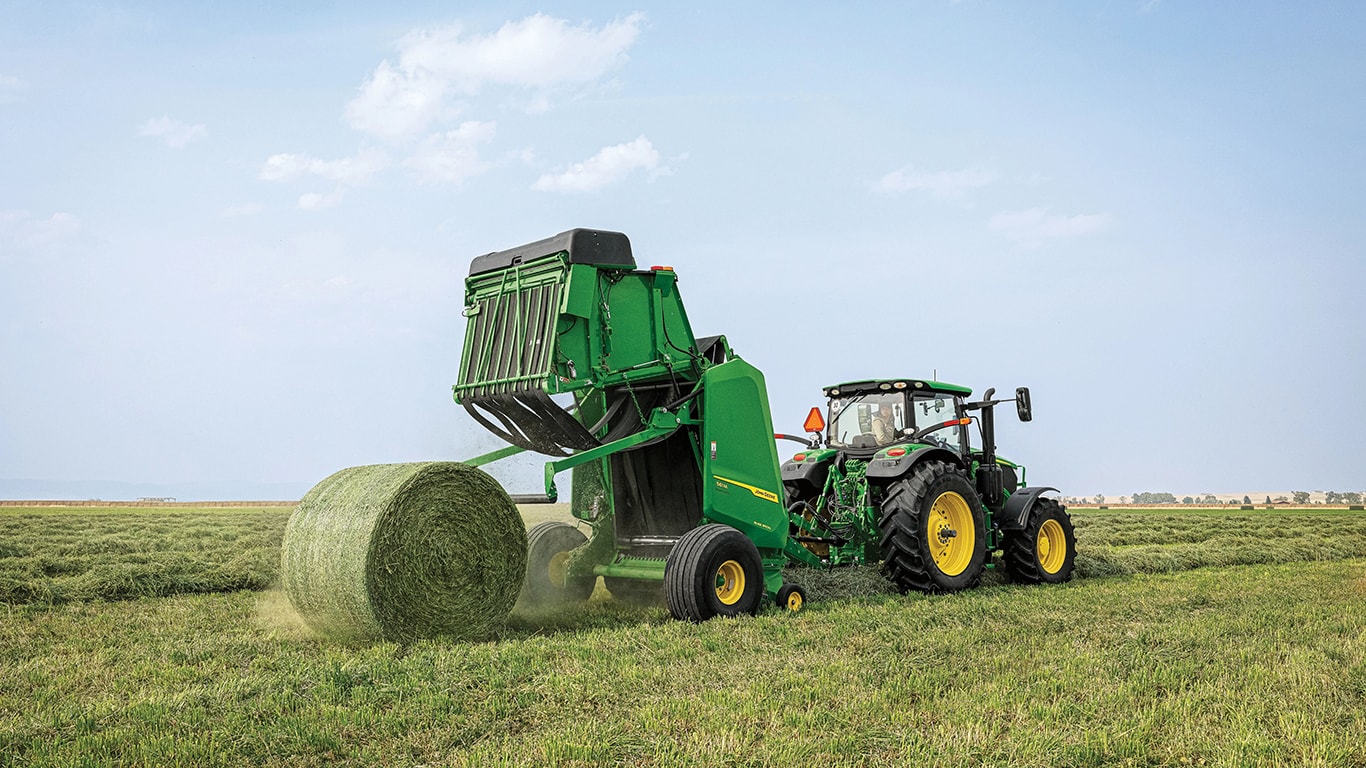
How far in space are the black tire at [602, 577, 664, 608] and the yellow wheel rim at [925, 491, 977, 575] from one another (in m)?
2.77

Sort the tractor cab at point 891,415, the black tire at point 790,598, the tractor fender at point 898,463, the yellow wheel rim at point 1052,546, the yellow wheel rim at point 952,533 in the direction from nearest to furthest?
the black tire at point 790,598 < the tractor fender at point 898,463 < the yellow wheel rim at point 952,533 < the tractor cab at point 891,415 < the yellow wheel rim at point 1052,546

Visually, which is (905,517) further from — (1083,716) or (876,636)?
(1083,716)

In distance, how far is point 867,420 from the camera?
10.8 meters

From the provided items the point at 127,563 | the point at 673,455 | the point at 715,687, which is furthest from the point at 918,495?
the point at 127,563

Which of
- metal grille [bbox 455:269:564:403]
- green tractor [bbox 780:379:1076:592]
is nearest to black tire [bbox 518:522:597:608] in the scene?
metal grille [bbox 455:269:564:403]

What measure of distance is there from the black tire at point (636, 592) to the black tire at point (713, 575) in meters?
1.28

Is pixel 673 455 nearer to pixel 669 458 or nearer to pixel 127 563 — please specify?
pixel 669 458

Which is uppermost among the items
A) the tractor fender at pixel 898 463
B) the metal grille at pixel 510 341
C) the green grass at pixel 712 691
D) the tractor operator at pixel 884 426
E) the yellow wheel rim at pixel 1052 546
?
the metal grille at pixel 510 341

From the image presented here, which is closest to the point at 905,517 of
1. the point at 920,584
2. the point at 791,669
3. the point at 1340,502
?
the point at 920,584

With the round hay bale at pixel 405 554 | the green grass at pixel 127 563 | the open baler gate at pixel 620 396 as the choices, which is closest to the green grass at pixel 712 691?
the round hay bale at pixel 405 554

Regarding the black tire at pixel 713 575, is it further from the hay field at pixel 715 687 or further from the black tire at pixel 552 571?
the black tire at pixel 552 571

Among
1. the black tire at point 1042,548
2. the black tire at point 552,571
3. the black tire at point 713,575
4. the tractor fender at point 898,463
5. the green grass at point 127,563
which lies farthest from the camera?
the black tire at point 1042,548

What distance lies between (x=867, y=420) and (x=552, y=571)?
3770 millimetres

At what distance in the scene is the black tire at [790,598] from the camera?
838 centimetres
